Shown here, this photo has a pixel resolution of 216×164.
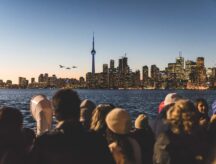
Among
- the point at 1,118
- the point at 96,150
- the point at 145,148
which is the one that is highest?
the point at 1,118

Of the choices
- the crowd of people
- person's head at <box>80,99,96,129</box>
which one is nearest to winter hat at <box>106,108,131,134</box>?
the crowd of people

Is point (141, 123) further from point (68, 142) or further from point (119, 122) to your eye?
point (68, 142)

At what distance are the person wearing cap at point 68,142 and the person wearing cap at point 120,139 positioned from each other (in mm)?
693

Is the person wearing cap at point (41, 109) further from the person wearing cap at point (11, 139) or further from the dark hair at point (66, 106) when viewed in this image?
the dark hair at point (66, 106)

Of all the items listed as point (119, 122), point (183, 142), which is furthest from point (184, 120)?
point (119, 122)

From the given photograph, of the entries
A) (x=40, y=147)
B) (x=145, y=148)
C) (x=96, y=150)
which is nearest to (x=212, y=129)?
(x=145, y=148)

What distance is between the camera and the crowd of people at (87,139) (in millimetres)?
3250

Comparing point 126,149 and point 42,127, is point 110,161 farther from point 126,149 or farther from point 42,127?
point 42,127

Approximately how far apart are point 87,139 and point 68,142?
20cm

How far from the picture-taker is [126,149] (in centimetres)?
420

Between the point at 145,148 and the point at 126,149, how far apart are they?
172 cm

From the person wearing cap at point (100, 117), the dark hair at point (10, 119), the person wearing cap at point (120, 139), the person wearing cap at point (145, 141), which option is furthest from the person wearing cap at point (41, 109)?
the dark hair at point (10, 119)

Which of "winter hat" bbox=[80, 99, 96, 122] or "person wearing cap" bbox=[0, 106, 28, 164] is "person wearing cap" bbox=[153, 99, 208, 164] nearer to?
"person wearing cap" bbox=[0, 106, 28, 164]

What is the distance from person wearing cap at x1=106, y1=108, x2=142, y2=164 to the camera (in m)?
4.15
